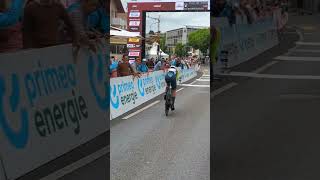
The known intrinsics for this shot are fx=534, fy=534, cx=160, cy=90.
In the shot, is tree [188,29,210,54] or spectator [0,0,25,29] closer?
tree [188,29,210,54]

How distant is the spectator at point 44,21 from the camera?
280 centimetres

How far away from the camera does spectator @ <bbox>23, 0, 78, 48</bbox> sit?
280cm

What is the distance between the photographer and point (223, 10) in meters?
1.74

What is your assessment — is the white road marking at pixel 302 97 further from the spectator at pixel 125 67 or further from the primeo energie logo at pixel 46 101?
the primeo energie logo at pixel 46 101

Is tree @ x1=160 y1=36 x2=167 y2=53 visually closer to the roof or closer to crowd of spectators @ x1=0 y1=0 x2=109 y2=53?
the roof

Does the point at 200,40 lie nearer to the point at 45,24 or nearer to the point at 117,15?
the point at 117,15

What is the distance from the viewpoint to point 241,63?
6.18 ft

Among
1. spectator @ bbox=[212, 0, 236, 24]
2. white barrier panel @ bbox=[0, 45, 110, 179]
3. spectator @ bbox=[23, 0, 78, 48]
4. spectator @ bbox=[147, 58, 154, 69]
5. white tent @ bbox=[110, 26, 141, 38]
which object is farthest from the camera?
white barrier panel @ bbox=[0, 45, 110, 179]

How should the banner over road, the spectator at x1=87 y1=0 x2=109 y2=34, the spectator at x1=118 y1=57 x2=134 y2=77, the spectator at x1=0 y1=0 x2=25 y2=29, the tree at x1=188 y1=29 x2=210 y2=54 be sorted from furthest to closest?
the spectator at x1=0 y1=0 x2=25 y2=29 → the spectator at x1=118 y1=57 x2=134 y2=77 → the spectator at x1=87 y1=0 x2=109 y2=34 → the banner over road → the tree at x1=188 y1=29 x2=210 y2=54

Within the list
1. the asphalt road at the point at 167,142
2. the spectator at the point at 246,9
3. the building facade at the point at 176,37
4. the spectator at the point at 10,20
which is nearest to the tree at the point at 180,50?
the building facade at the point at 176,37

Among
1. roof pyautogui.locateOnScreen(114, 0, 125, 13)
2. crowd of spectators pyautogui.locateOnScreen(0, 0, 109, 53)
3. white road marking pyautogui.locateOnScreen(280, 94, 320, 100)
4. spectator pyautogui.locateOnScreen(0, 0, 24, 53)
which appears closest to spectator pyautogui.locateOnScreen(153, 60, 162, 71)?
roof pyautogui.locateOnScreen(114, 0, 125, 13)

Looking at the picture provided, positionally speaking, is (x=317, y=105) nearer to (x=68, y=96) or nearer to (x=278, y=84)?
(x=278, y=84)

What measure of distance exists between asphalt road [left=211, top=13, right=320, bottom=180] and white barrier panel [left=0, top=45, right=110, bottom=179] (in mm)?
1155

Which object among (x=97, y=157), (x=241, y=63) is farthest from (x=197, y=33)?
(x=97, y=157)
